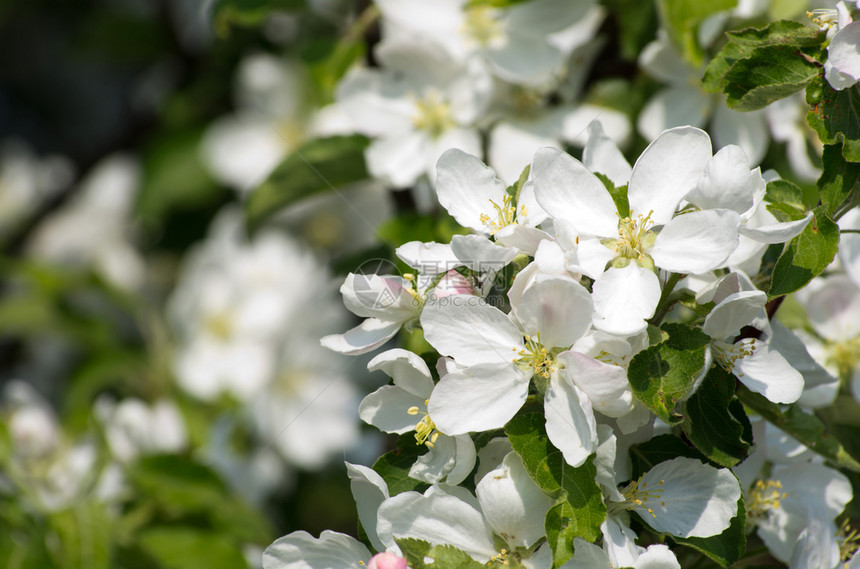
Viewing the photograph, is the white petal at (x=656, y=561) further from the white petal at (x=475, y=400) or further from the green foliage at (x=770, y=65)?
→ the green foliage at (x=770, y=65)

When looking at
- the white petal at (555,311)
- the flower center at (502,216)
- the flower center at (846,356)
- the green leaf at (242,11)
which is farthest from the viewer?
the green leaf at (242,11)

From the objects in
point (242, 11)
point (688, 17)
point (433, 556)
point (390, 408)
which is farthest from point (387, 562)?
point (242, 11)

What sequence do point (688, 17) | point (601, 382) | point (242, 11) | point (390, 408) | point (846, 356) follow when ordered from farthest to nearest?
point (242, 11), point (688, 17), point (846, 356), point (390, 408), point (601, 382)

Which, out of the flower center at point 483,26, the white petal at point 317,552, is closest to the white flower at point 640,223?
the white petal at point 317,552

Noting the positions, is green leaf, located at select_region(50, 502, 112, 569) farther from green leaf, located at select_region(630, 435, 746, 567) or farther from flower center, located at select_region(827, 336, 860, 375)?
flower center, located at select_region(827, 336, 860, 375)

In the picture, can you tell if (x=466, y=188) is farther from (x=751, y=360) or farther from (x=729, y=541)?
(x=729, y=541)

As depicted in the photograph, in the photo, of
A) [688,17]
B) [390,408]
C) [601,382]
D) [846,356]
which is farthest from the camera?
[688,17]

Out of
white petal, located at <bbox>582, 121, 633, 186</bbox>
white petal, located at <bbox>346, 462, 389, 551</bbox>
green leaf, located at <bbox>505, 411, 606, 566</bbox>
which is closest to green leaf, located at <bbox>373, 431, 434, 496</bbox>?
white petal, located at <bbox>346, 462, 389, 551</bbox>
